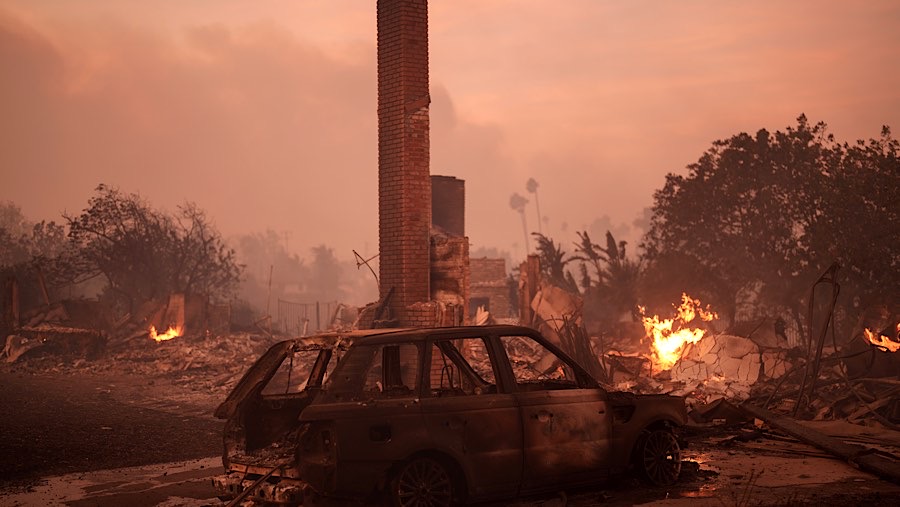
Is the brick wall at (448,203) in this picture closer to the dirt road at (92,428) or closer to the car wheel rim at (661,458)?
the dirt road at (92,428)

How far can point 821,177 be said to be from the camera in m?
30.4

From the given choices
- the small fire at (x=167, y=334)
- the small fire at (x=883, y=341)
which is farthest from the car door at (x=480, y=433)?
the small fire at (x=167, y=334)

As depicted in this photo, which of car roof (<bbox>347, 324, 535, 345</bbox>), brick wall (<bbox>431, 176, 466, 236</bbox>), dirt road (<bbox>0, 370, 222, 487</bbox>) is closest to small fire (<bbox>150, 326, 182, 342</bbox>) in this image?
dirt road (<bbox>0, 370, 222, 487</bbox>)

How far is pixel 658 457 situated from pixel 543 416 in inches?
61.7

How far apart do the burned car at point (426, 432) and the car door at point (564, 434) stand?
1 cm

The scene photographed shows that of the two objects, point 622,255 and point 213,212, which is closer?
point 622,255

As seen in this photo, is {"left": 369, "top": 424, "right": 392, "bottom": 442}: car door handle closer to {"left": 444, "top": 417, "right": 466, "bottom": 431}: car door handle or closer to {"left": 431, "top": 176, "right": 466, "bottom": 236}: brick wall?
{"left": 444, "top": 417, "right": 466, "bottom": 431}: car door handle

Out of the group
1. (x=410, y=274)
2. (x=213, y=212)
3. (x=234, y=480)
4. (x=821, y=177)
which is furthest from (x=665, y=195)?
(x=213, y=212)

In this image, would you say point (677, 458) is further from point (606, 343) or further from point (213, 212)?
point (213, 212)

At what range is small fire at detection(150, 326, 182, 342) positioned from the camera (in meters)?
27.3

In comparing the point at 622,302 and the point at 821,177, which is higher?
the point at 821,177

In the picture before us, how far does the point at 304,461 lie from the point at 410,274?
9272 mm

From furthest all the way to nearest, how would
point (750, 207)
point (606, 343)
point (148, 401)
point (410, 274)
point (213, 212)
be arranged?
point (213, 212) → point (750, 207) → point (606, 343) → point (148, 401) → point (410, 274)

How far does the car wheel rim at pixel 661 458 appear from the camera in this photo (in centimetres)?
782
